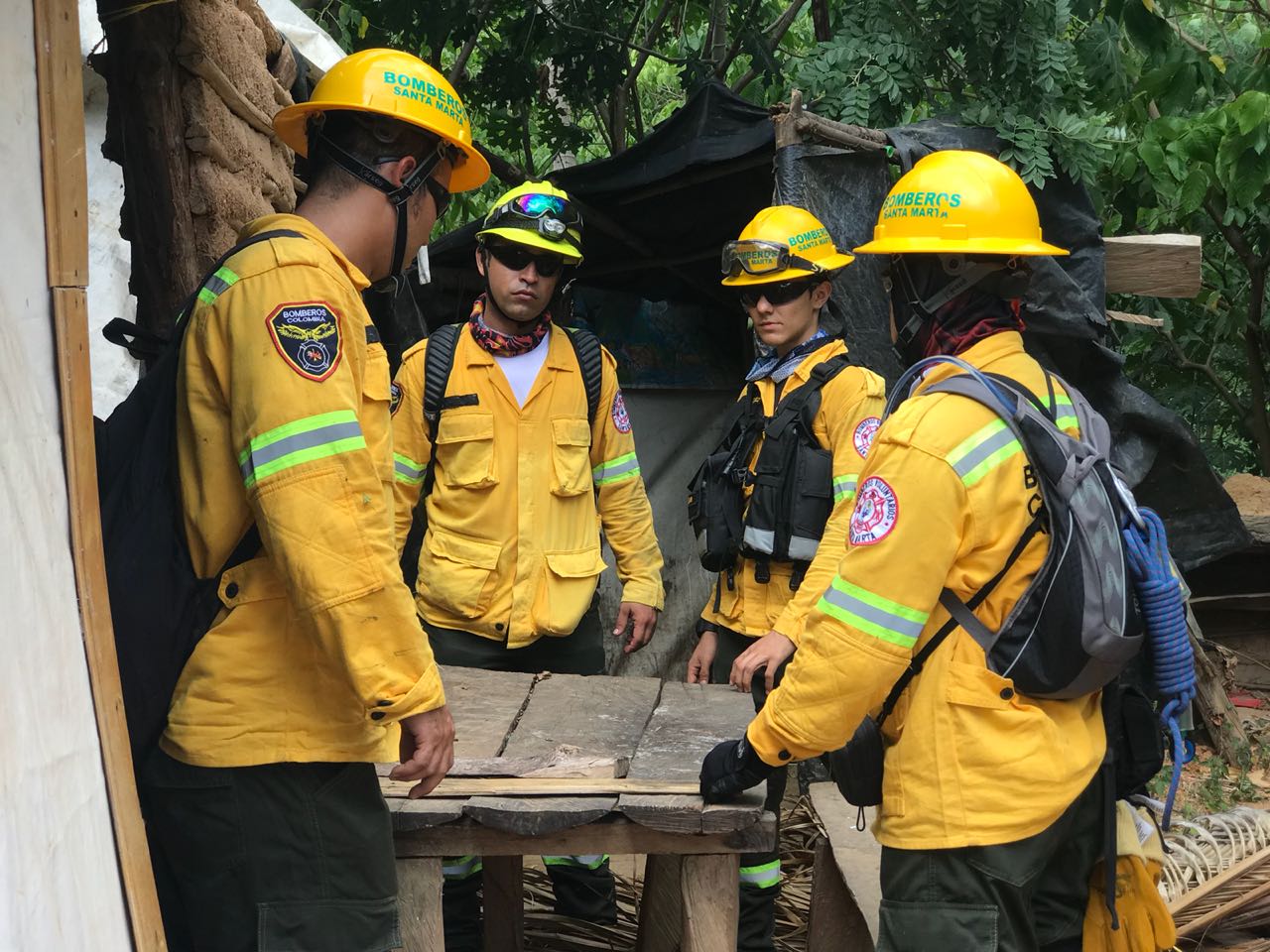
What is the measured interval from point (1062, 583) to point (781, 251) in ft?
7.15

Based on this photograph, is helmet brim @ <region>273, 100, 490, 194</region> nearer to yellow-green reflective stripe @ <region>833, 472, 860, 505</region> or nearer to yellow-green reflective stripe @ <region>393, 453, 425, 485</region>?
yellow-green reflective stripe @ <region>393, 453, 425, 485</region>

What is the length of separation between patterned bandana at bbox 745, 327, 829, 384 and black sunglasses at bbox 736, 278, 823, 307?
6.1 inches

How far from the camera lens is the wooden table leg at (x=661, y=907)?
3.50m

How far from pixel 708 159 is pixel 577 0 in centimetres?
283

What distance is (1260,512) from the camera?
8148 mm

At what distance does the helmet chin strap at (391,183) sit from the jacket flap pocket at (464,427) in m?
1.62

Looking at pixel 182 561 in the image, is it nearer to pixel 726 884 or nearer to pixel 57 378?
pixel 57 378

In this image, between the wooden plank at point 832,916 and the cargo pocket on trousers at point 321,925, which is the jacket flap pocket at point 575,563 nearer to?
the wooden plank at point 832,916

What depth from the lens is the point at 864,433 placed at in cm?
404

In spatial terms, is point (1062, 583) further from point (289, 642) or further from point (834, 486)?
point (834, 486)

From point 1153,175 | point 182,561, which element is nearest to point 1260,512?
point 1153,175

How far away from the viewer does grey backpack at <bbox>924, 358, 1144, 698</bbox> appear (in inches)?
92.3

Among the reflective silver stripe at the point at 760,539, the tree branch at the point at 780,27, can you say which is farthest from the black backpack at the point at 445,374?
the tree branch at the point at 780,27

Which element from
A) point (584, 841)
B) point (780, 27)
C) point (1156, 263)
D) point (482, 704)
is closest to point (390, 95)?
point (584, 841)
